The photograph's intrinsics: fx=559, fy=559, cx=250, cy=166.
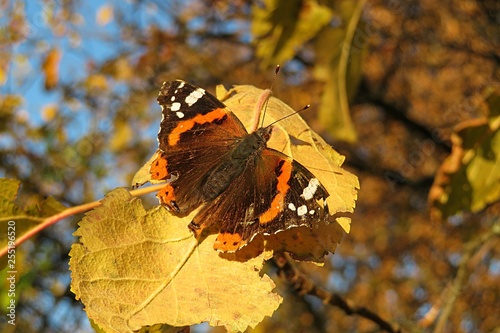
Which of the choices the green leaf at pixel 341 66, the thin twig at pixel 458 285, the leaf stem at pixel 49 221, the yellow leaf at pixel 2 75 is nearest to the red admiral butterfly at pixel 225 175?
the leaf stem at pixel 49 221

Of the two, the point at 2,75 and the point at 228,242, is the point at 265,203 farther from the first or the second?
the point at 2,75

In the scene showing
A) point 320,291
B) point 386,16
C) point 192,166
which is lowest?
point 386,16

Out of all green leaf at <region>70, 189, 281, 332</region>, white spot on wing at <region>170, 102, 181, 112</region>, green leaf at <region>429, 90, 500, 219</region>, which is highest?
white spot on wing at <region>170, 102, 181, 112</region>

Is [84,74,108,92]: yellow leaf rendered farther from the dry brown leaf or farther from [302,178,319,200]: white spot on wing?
[302,178,319,200]: white spot on wing

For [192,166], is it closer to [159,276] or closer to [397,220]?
[159,276]

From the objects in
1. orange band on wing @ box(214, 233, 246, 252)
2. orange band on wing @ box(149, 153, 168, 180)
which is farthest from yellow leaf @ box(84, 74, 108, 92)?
orange band on wing @ box(214, 233, 246, 252)

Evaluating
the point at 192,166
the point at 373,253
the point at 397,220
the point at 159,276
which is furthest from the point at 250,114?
the point at 373,253
